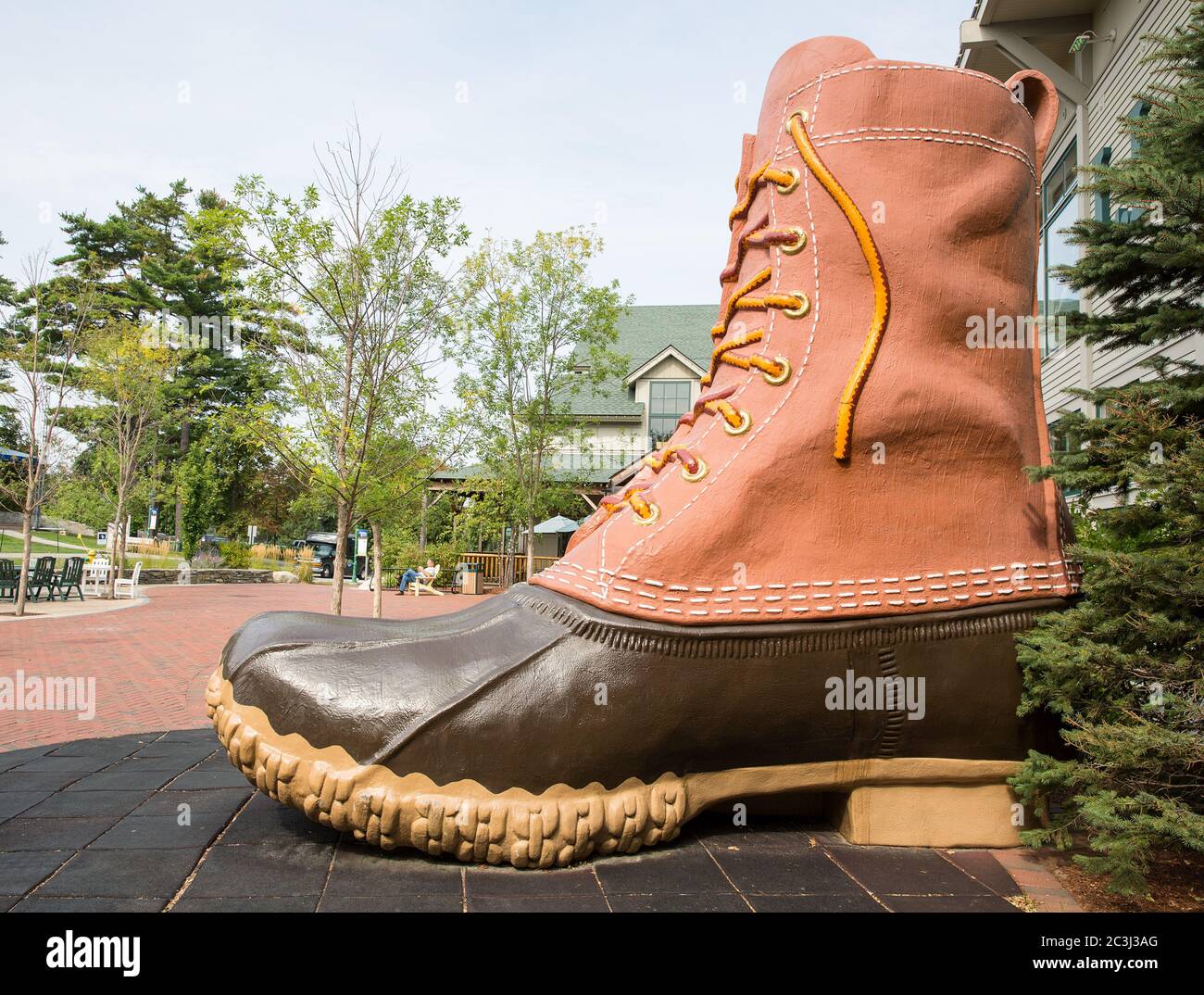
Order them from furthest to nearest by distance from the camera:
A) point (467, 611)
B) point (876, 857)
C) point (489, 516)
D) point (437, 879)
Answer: point (489, 516) < point (467, 611) < point (876, 857) < point (437, 879)

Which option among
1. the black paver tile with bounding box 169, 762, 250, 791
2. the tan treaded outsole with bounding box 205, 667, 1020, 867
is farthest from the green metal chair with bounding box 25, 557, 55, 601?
the tan treaded outsole with bounding box 205, 667, 1020, 867

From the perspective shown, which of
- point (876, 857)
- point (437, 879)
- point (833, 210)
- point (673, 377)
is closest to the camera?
point (437, 879)

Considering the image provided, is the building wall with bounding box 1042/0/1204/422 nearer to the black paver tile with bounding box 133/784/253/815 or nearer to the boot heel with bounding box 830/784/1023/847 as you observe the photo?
the boot heel with bounding box 830/784/1023/847

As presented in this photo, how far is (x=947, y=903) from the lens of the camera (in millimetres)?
1815

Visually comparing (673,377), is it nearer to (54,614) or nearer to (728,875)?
(54,614)

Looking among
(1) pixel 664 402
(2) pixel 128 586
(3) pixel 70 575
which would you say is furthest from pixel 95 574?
(1) pixel 664 402

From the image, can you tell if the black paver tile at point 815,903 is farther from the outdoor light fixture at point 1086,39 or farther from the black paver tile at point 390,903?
the outdoor light fixture at point 1086,39

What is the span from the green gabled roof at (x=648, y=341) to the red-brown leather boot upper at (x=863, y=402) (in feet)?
80.8

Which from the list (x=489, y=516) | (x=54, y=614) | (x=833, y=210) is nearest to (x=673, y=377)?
(x=489, y=516)

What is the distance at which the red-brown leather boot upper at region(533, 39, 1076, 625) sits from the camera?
2.15 metres

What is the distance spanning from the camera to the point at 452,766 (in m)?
1.93

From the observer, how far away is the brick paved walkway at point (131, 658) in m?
5.04

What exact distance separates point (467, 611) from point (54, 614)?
46.3ft

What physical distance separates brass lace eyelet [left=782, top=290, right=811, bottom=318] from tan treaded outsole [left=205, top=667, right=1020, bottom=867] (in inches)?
53.1
